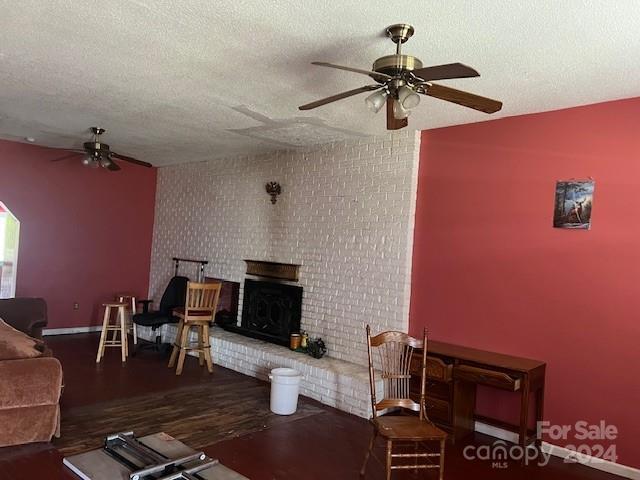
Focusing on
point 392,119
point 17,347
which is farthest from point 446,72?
point 17,347

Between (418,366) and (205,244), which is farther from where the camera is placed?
(205,244)

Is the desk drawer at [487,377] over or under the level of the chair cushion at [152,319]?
over

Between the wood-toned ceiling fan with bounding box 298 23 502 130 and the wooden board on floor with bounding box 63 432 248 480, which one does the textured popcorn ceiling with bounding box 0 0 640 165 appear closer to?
the wood-toned ceiling fan with bounding box 298 23 502 130

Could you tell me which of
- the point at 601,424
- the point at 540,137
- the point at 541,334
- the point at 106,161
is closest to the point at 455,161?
the point at 540,137

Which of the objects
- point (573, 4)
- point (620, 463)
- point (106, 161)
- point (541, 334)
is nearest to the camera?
point (573, 4)

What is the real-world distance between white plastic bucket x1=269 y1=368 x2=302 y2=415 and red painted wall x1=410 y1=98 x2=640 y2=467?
1.19 m

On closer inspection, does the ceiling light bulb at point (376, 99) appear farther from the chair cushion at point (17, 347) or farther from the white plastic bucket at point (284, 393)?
the chair cushion at point (17, 347)

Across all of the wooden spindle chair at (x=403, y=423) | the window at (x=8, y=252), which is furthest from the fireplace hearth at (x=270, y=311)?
the window at (x=8, y=252)

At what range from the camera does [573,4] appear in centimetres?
215

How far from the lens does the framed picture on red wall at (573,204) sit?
138 inches

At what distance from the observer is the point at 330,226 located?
509 cm

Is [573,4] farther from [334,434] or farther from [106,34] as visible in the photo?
[334,434]

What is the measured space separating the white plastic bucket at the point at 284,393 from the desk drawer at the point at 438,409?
1.07m

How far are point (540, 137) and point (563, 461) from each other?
231cm
